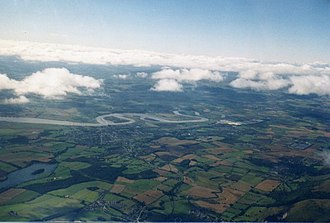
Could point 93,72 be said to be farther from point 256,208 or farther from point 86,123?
point 256,208

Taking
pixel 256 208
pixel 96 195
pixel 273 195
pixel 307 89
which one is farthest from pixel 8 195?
pixel 307 89

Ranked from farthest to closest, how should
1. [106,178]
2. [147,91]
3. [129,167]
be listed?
[147,91] → [129,167] → [106,178]

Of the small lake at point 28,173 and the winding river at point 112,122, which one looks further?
the winding river at point 112,122

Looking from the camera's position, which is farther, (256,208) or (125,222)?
(256,208)

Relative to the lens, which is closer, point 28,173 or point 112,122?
point 28,173

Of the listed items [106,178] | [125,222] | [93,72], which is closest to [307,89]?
[93,72]

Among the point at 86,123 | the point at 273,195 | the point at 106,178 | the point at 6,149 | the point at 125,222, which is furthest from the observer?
the point at 86,123

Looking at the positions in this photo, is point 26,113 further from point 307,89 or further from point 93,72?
point 307,89

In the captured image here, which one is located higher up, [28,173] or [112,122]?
[28,173]
